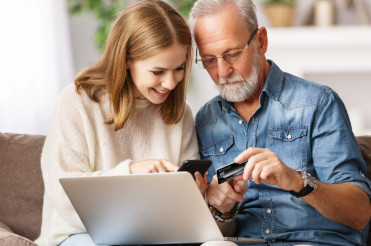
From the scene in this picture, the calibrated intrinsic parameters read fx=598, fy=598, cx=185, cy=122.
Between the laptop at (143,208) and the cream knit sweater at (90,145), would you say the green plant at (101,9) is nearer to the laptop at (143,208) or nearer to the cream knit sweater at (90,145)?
the cream knit sweater at (90,145)

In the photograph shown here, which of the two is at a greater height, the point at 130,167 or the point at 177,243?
the point at 130,167

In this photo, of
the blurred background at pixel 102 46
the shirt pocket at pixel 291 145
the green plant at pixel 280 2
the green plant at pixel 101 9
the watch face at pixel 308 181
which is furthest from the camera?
the green plant at pixel 280 2

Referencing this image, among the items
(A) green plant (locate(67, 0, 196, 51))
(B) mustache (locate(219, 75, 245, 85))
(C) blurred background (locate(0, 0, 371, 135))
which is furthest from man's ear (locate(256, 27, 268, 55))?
(A) green plant (locate(67, 0, 196, 51))

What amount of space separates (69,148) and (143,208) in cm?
37

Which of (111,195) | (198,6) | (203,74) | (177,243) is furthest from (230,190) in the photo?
(203,74)

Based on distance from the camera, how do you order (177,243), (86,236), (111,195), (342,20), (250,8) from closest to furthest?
(111,195)
(177,243)
(86,236)
(250,8)
(342,20)

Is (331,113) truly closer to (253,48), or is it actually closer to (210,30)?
(253,48)

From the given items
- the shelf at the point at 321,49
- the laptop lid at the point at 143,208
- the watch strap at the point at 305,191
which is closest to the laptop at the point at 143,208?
the laptop lid at the point at 143,208

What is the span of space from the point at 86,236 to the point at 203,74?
2.56 metres

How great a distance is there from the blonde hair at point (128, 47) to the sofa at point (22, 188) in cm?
43

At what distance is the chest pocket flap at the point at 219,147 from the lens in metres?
1.95

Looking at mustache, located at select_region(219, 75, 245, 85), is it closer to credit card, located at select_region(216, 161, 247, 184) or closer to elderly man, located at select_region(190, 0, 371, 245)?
elderly man, located at select_region(190, 0, 371, 245)

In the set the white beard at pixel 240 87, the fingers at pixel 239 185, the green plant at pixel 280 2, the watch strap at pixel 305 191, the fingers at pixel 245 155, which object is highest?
the green plant at pixel 280 2

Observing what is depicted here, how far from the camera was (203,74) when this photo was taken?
420 cm
